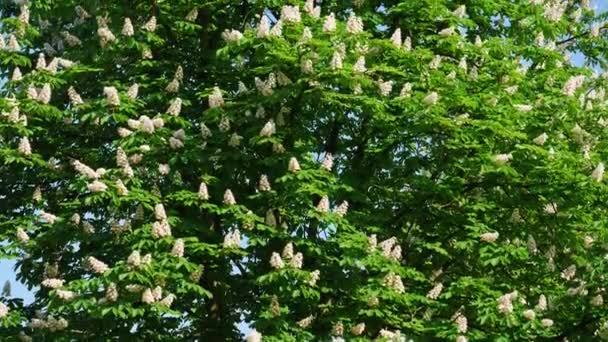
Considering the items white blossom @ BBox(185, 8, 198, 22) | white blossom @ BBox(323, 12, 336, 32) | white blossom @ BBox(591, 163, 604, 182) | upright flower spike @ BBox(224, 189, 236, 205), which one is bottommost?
upright flower spike @ BBox(224, 189, 236, 205)

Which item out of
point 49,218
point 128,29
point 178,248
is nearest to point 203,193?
point 178,248

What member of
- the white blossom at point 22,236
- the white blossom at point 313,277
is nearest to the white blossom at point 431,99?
the white blossom at point 313,277

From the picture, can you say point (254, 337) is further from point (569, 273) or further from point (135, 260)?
point (569, 273)

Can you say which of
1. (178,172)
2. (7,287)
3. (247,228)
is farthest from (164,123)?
(7,287)

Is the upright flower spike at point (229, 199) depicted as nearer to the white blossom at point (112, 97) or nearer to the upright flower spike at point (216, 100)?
the upright flower spike at point (216, 100)

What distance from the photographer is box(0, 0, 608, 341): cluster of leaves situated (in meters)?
13.0

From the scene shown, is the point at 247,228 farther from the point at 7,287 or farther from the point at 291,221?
the point at 7,287

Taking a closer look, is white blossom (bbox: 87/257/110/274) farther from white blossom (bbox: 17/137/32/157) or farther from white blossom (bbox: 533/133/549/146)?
white blossom (bbox: 533/133/549/146)

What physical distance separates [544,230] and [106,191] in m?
6.15

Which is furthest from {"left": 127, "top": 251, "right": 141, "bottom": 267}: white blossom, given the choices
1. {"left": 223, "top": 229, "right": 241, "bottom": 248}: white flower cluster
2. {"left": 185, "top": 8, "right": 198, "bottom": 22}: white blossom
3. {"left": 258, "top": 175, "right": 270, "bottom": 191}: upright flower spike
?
{"left": 185, "top": 8, "right": 198, "bottom": 22}: white blossom

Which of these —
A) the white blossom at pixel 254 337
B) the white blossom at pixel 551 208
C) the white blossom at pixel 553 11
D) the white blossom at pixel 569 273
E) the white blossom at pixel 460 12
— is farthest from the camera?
the white blossom at pixel 553 11

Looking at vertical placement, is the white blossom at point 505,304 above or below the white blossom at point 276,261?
below

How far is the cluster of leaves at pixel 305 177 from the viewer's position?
13039mm

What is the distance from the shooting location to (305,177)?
12.9 meters
